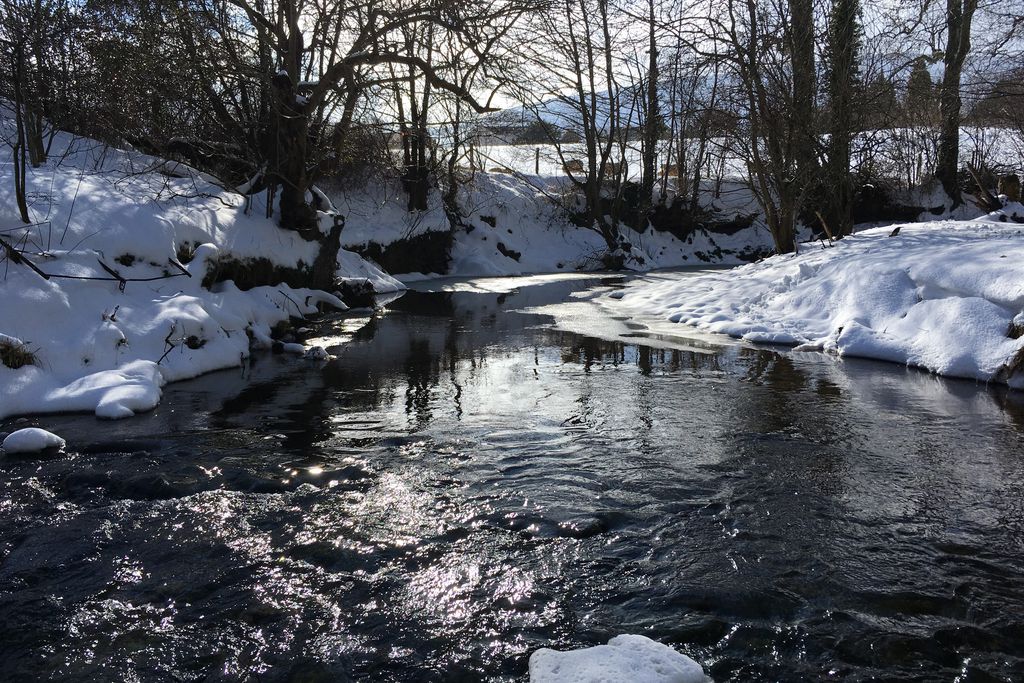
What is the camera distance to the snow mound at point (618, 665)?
240 centimetres

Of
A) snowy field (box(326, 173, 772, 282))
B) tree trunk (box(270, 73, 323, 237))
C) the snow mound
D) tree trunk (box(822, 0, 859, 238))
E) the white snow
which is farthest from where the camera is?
snowy field (box(326, 173, 772, 282))

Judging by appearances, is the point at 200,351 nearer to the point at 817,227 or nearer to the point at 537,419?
the point at 537,419

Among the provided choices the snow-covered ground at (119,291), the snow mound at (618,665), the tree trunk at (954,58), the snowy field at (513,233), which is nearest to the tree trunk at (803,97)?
the tree trunk at (954,58)

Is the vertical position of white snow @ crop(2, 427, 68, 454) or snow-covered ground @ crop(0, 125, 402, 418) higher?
snow-covered ground @ crop(0, 125, 402, 418)

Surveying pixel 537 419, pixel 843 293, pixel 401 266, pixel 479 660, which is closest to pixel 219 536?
pixel 479 660

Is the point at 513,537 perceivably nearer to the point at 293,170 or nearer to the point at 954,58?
the point at 293,170

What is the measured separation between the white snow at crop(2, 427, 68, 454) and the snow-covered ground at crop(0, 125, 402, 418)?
830 mm

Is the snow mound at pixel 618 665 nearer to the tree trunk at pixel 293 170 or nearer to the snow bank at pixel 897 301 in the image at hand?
Answer: the snow bank at pixel 897 301

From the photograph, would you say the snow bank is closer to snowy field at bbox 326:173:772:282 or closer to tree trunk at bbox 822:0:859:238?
tree trunk at bbox 822:0:859:238

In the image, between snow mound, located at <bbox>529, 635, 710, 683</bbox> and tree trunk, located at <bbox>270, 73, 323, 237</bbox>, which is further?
tree trunk, located at <bbox>270, 73, 323, 237</bbox>

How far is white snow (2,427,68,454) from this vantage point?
4.82 m

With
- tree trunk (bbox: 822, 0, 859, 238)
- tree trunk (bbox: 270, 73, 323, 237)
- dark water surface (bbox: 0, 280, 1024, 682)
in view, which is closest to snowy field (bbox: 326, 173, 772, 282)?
tree trunk (bbox: 270, 73, 323, 237)

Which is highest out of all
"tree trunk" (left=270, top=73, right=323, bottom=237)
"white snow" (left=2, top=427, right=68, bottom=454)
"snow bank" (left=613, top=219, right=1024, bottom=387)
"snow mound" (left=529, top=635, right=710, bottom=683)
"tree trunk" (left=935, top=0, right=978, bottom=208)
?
"tree trunk" (left=935, top=0, right=978, bottom=208)

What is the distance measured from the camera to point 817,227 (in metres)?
29.2
